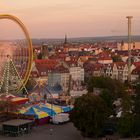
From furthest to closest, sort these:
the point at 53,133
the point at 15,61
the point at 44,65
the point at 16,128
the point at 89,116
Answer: the point at 44,65 → the point at 15,61 → the point at 53,133 → the point at 16,128 → the point at 89,116

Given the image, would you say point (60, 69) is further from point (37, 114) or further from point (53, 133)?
point (53, 133)

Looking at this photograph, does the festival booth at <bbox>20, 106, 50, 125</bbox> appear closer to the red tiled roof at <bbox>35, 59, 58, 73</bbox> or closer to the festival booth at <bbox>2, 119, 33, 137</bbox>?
the festival booth at <bbox>2, 119, 33, 137</bbox>

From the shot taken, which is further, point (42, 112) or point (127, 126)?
point (42, 112)

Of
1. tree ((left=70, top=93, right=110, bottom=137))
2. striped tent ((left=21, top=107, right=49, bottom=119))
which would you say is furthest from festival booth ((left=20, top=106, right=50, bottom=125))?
tree ((left=70, top=93, right=110, bottom=137))

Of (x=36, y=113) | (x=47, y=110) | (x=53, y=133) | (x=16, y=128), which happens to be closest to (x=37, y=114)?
(x=36, y=113)

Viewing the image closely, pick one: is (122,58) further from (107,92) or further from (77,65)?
(107,92)

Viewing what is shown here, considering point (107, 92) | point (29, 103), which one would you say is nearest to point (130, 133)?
point (107, 92)

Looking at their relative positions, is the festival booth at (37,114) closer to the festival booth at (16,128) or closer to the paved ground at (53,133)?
the paved ground at (53,133)
